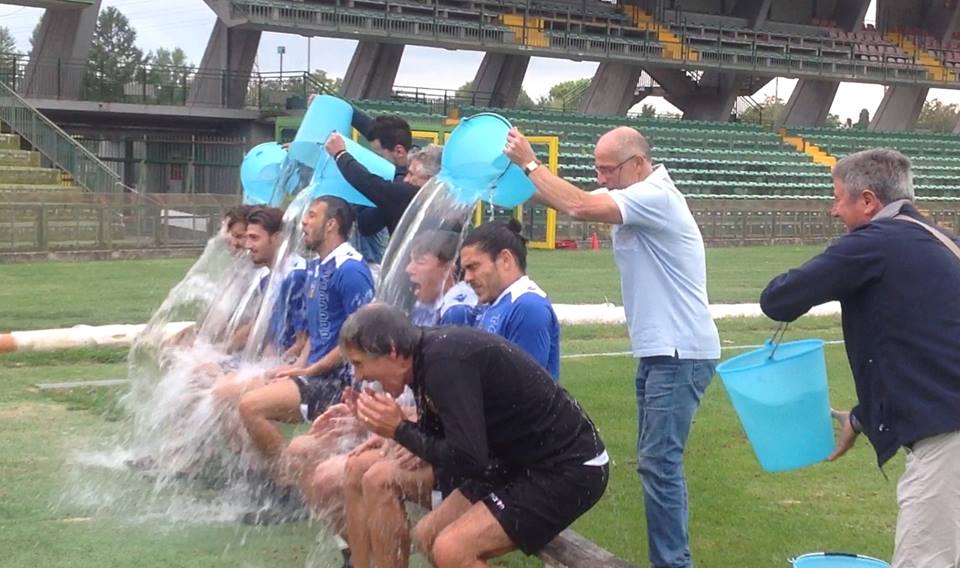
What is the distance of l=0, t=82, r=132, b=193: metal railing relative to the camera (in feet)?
82.8

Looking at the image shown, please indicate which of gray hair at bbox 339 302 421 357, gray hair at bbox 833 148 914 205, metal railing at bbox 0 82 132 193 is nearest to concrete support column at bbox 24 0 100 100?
metal railing at bbox 0 82 132 193

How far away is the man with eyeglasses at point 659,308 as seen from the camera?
4570 mm

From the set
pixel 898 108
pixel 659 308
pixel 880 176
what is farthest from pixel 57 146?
pixel 898 108

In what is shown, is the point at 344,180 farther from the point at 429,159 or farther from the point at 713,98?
the point at 713,98

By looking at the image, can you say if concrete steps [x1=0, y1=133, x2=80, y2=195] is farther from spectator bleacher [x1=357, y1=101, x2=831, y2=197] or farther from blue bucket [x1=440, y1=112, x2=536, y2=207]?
blue bucket [x1=440, y1=112, x2=536, y2=207]

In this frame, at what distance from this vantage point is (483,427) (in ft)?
12.5

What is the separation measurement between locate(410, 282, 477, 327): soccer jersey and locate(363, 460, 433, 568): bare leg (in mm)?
819

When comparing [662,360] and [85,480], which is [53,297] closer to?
[85,480]

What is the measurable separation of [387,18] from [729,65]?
1328cm

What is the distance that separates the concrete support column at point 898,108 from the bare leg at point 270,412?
4600cm

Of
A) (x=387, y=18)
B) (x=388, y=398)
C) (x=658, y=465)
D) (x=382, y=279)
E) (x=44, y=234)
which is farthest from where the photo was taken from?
(x=387, y=18)

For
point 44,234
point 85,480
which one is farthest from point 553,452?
point 44,234

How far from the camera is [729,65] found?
4031 centimetres

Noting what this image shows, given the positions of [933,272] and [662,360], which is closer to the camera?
[933,272]
